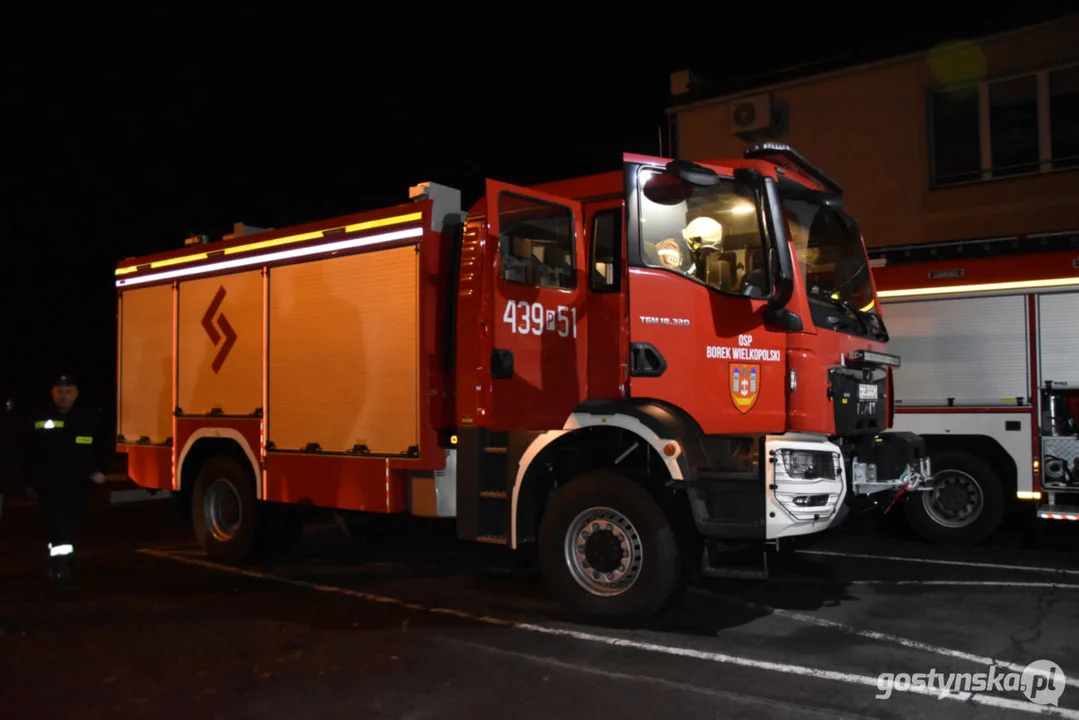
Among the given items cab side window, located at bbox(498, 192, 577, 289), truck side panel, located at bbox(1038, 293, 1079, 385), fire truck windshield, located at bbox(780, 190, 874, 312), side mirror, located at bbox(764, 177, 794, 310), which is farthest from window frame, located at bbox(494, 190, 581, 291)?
truck side panel, located at bbox(1038, 293, 1079, 385)

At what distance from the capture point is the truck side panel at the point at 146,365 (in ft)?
31.9

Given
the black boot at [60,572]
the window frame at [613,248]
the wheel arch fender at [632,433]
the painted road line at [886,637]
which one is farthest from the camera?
the black boot at [60,572]

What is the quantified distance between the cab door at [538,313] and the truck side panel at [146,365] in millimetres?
4686

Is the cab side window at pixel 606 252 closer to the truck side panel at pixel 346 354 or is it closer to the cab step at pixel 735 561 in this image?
the truck side panel at pixel 346 354

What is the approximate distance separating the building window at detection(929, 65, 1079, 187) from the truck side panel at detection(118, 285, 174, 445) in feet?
39.0

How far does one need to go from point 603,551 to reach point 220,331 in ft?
15.6

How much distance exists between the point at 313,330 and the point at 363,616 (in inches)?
104

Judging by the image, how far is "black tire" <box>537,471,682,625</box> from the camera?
19.8ft

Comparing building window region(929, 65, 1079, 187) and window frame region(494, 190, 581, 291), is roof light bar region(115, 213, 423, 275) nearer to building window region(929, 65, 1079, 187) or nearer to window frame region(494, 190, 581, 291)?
window frame region(494, 190, 581, 291)

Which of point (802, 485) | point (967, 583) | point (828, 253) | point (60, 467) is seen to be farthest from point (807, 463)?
point (60, 467)

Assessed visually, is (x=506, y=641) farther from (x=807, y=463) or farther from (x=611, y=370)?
(x=807, y=463)

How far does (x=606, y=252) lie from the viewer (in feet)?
21.4

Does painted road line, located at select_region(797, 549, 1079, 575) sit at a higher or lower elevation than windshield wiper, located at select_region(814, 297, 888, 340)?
lower

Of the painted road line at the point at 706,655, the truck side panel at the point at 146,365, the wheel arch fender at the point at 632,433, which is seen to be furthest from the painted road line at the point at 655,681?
the truck side panel at the point at 146,365
